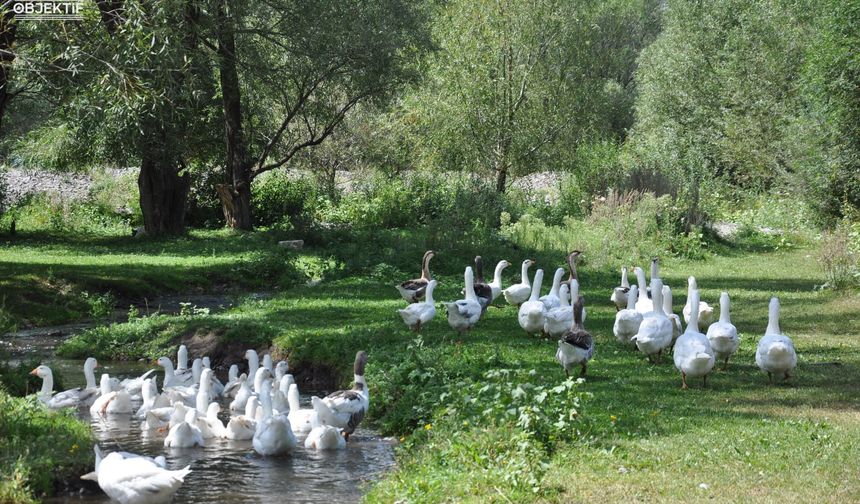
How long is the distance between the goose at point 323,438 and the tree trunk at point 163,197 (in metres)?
21.1

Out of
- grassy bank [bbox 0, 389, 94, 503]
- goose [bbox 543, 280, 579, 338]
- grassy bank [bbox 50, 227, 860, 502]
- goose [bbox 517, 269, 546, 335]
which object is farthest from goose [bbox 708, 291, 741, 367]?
grassy bank [bbox 0, 389, 94, 503]

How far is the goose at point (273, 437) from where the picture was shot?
11148mm

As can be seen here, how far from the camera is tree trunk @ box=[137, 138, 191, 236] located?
105 feet

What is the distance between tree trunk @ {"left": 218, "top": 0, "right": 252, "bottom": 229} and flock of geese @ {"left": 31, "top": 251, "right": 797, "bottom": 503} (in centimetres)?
1444

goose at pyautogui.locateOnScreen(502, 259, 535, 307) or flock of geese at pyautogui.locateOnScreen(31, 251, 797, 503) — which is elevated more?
goose at pyautogui.locateOnScreen(502, 259, 535, 307)

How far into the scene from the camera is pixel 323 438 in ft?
37.6

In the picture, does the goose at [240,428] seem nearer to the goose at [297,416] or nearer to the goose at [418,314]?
the goose at [297,416]

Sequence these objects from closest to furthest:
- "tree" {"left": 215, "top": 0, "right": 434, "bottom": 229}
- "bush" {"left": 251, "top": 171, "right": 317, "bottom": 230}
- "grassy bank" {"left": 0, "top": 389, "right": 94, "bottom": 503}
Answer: "grassy bank" {"left": 0, "top": 389, "right": 94, "bottom": 503} → "tree" {"left": 215, "top": 0, "right": 434, "bottom": 229} → "bush" {"left": 251, "top": 171, "right": 317, "bottom": 230}

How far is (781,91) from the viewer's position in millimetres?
43375

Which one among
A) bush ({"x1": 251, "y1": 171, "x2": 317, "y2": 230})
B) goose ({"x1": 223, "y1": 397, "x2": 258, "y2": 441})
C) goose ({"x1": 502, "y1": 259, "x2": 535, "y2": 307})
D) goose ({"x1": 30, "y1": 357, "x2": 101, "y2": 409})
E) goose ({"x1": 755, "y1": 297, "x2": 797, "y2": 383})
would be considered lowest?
goose ({"x1": 223, "y1": 397, "x2": 258, "y2": 441})

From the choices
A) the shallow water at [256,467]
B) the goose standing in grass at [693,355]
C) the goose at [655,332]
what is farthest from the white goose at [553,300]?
the shallow water at [256,467]

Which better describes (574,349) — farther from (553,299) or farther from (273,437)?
(553,299)

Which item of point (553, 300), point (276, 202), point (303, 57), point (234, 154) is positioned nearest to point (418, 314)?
point (553, 300)

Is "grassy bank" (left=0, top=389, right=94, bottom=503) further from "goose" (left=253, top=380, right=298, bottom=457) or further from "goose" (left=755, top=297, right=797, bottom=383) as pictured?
"goose" (left=755, top=297, right=797, bottom=383)
